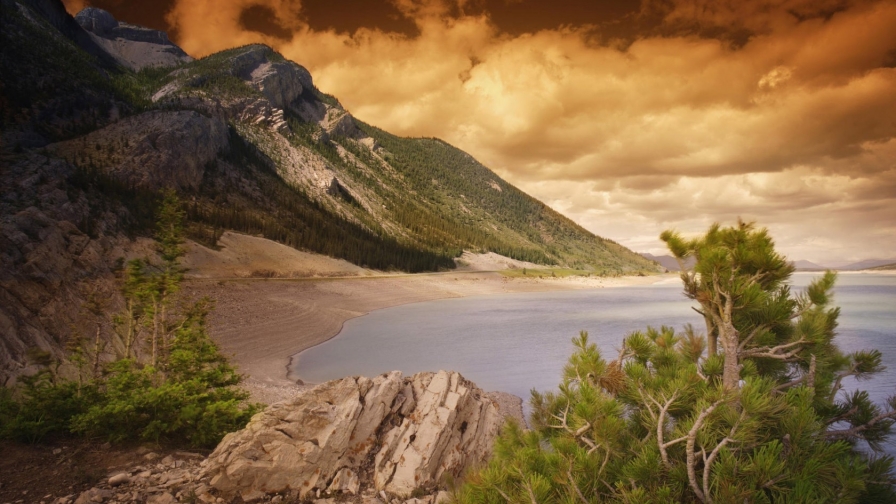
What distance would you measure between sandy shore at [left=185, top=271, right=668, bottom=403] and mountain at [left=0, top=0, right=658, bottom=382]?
5673 millimetres

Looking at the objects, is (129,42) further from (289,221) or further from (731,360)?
(731,360)

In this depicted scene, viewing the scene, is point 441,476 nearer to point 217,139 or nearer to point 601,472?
point 601,472

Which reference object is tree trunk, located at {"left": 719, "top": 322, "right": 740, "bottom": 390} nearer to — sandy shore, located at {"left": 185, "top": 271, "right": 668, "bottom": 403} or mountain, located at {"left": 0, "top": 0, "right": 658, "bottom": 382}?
sandy shore, located at {"left": 185, "top": 271, "right": 668, "bottom": 403}

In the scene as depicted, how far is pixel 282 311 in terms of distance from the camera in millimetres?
30391

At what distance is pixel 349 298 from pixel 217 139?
6366cm

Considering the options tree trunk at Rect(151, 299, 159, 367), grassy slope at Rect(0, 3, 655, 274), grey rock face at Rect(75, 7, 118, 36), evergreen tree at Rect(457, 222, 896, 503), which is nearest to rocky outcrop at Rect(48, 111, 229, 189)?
grassy slope at Rect(0, 3, 655, 274)

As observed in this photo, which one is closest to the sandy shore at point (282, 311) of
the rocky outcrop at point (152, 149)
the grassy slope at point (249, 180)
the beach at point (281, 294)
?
the beach at point (281, 294)

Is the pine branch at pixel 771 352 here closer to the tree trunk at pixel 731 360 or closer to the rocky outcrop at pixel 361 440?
the tree trunk at pixel 731 360

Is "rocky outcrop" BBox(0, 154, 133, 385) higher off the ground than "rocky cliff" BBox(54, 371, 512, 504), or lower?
higher

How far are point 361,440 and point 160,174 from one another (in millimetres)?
79441

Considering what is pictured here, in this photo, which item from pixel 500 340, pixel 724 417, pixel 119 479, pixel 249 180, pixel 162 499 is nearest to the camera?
pixel 724 417

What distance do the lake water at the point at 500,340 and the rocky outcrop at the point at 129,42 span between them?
180311 millimetres

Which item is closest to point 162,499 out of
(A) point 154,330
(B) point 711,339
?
(A) point 154,330

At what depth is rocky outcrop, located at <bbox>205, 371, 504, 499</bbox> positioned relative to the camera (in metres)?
5.82
